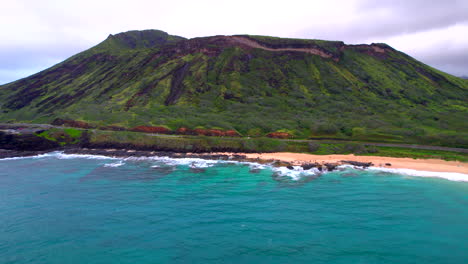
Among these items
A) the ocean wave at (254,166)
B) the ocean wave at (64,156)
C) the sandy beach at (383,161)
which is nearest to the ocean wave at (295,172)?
the ocean wave at (254,166)

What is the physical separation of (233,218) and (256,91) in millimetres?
85499

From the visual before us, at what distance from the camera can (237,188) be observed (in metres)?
34.9

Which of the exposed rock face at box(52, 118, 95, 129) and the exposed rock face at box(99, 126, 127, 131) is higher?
the exposed rock face at box(52, 118, 95, 129)

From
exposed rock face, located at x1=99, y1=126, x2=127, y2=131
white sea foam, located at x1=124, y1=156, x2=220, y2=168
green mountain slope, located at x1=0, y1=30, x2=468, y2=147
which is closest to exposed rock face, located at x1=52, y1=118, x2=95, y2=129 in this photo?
green mountain slope, located at x1=0, y1=30, x2=468, y2=147

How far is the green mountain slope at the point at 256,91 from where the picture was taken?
74125 mm

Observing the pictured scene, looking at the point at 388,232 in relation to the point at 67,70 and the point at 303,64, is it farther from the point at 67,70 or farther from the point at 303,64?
the point at 67,70

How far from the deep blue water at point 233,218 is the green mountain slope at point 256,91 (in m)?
33.8

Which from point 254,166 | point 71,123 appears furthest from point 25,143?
point 254,166

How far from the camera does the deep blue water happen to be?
20938 millimetres

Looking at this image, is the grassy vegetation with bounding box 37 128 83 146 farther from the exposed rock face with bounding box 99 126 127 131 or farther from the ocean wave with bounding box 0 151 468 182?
the ocean wave with bounding box 0 151 468 182

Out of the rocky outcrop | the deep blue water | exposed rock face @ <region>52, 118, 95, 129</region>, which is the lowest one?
the deep blue water

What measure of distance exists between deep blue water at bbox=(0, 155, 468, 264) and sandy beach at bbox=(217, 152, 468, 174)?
6511 millimetres

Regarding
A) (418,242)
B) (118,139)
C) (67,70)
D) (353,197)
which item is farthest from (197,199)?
(67,70)

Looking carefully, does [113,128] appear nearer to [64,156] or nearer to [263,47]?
[64,156]
